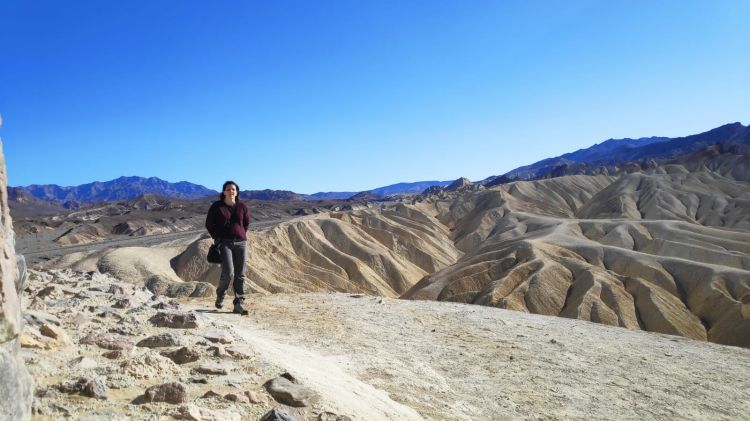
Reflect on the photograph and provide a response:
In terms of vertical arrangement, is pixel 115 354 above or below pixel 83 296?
below

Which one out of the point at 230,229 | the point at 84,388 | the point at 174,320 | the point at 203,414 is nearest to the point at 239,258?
the point at 230,229

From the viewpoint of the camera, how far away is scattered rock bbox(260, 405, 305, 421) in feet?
11.4

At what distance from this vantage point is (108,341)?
4.64m

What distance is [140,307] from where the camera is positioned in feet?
22.0

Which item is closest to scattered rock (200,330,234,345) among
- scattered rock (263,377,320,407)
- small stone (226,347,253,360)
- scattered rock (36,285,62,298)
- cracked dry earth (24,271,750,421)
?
cracked dry earth (24,271,750,421)

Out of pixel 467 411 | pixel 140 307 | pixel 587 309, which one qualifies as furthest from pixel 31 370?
pixel 587 309

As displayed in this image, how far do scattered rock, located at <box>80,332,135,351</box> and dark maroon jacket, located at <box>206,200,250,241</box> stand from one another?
3317 millimetres

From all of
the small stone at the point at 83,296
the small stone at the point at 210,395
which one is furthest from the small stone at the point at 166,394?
the small stone at the point at 83,296

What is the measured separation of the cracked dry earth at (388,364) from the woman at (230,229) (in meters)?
0.87

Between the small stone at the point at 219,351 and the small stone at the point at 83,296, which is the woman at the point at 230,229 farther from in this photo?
the small stone at the point at 219,351

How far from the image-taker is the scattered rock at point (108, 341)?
4566 millimetres

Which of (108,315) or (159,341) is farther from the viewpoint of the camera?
(108,315)

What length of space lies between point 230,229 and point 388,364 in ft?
11.3

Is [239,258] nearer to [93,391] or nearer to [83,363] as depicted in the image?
Answer: [83,363]
